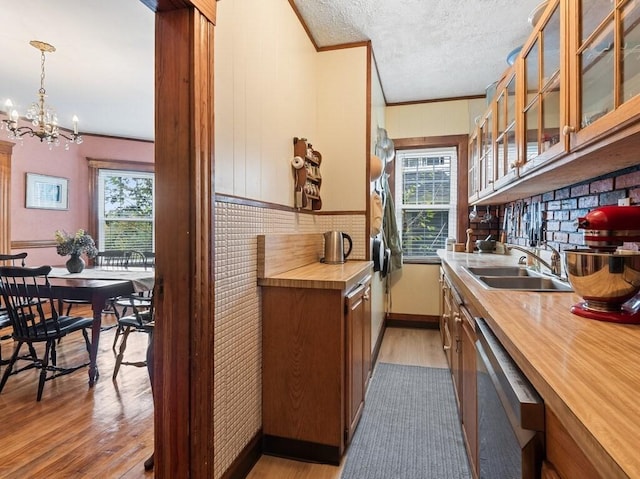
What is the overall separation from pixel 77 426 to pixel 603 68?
2964mm

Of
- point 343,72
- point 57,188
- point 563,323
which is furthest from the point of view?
point 57,188

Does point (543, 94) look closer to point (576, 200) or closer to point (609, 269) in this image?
point (576, 200)

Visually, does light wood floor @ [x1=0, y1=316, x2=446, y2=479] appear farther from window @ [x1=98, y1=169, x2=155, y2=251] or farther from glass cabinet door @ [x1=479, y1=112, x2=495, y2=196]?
window @ [x1=98, y1=169, x2=155, y2=251]

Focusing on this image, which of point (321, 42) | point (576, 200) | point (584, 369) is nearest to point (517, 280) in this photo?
point (576, 200)

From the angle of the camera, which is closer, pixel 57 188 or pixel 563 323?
pixel 563 323

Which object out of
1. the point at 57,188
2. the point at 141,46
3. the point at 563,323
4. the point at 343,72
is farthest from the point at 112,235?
the point at 563,323

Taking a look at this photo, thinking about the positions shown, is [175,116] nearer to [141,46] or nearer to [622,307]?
[622,307]

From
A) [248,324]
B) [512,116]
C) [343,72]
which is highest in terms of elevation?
[343,72]

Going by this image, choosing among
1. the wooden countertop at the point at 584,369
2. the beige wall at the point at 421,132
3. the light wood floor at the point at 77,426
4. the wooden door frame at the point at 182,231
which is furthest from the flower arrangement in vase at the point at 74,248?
the wooden countertop at the point at 584,369

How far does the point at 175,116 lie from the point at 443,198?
3.49 m

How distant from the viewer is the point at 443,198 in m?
4.16

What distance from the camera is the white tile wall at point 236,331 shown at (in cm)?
145

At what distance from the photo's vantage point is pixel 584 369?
27.3 inches

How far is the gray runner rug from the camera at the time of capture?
5.51ft
